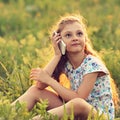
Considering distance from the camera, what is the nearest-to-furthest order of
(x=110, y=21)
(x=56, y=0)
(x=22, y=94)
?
(x=22, y=94)
(x=110, y=21)
(x=56, y=0)

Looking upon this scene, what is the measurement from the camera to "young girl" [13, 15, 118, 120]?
5.45 m

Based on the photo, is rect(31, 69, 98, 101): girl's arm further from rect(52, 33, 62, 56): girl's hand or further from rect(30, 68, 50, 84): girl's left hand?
rect(52, 33, 62, 56): girl's hand

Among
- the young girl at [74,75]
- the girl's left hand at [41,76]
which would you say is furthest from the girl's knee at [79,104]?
the girl's left hand at [41,76]

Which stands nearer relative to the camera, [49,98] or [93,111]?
[93,111]

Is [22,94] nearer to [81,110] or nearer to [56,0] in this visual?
[81,110]

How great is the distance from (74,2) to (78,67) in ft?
24.9

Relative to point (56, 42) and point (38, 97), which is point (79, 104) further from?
point (56, 42)

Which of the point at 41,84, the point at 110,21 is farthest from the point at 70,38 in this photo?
the point at 110,21

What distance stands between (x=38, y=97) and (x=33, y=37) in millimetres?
3070

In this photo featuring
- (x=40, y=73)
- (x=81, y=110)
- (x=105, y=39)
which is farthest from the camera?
(x=105, y=39)

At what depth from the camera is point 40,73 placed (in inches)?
219

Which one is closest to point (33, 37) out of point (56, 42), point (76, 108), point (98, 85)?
point (56, 42)

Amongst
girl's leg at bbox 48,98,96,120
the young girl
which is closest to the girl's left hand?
the young girl

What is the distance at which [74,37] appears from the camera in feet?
18.4
